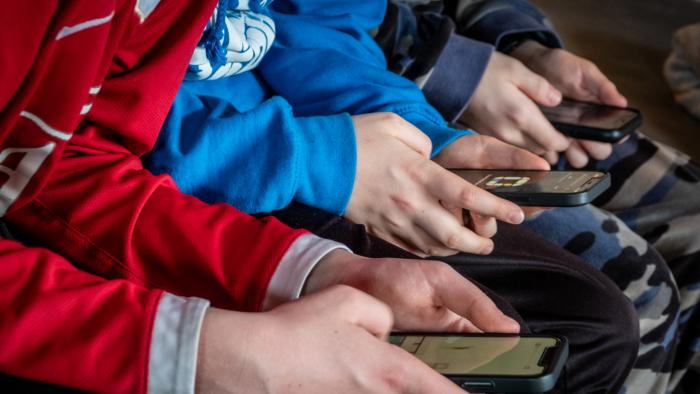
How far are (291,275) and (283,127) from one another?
5.3 inches

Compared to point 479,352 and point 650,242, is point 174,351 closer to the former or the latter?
point 479,352

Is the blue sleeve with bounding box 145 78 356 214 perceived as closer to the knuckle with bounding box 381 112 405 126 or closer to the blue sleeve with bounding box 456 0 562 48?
the knuckle with bounding box 381 112 405 126

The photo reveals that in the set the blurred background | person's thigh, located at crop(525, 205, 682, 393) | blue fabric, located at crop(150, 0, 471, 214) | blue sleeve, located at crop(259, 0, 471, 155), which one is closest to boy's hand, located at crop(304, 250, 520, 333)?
blue fabric, located at crop(150, 0, 471, 214)

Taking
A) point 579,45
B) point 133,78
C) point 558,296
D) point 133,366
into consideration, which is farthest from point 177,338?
point 579,45

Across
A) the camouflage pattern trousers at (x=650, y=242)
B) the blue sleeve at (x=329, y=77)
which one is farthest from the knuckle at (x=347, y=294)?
the camouflage pattern trousers at (x=650, y=242)

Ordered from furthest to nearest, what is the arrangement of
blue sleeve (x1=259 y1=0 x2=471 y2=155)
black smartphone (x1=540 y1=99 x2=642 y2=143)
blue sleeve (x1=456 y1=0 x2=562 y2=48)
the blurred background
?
1. the blurred background
2. blue sleeve (x1=456 y1=0 x2=562 y2=48)
3. black smartphone (x1=540 y1=99 x2=642 y2=143)
4. blue sleeve (x1=259 y1=0 x2=471 y2=155)

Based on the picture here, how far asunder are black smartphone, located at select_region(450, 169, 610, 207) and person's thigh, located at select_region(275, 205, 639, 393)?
0.06 m

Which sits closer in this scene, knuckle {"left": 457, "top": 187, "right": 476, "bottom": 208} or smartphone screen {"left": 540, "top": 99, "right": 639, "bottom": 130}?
knuckle {"left": 457, "top": 187, "right": 476, "bottom": 208}

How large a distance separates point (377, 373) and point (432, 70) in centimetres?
45

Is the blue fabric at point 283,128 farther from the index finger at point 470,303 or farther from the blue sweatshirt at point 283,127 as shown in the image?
the index finger at point 470,303

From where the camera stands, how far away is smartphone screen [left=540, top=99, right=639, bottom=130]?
832 mm

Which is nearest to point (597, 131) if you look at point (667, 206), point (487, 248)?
point (667, 206)

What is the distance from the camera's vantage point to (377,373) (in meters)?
0.44

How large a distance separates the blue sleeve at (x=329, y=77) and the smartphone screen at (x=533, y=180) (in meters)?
0.05
